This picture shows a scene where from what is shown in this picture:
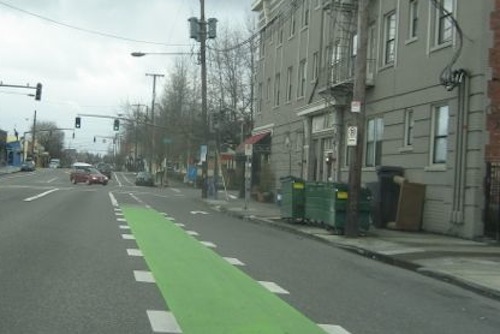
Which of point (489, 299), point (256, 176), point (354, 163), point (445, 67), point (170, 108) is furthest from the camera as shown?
point (170, 108)

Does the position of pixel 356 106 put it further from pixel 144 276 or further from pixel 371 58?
pixel 144 276

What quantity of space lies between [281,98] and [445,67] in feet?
58.3

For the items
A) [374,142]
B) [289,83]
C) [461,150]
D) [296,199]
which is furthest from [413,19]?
[289,83]

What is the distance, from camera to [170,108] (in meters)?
68.8

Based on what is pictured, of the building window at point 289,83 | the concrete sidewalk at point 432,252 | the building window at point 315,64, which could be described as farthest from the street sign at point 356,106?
the building window at point 289,83

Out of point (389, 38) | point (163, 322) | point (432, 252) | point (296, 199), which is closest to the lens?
point (163, 322)

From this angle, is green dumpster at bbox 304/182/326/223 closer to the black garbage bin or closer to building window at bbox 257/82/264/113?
the black garbage bin

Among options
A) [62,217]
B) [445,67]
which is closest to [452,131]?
[445,67]

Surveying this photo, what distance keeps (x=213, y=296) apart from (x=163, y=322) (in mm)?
1818

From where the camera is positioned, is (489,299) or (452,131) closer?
(489,299)

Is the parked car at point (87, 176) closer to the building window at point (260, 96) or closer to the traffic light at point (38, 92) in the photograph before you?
the traffic light at point (38, 92)

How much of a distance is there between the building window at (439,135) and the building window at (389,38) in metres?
3.55

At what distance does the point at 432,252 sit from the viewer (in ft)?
49.1

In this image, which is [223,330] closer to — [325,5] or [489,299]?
[489,299]
